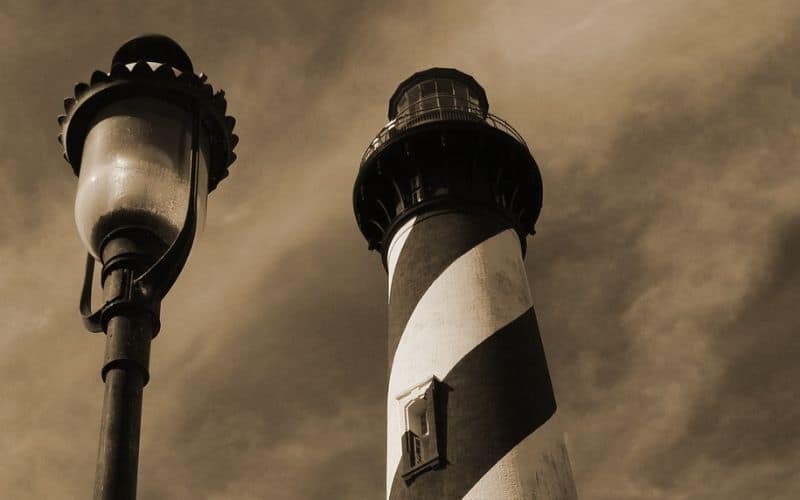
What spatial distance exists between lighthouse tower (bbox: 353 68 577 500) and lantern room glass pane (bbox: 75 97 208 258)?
10244 millimetres

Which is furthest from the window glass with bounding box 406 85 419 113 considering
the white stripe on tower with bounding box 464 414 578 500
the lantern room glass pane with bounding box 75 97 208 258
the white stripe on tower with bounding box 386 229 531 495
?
the lantern room glass pane with bounding box 75 97 208 258

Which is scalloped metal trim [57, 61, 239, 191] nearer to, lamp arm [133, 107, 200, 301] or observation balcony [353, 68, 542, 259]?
lamp arm [133, 107, 200, 301]

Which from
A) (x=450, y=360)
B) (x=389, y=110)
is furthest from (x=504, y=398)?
(x=389, y=110)

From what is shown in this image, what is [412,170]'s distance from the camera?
735 inches

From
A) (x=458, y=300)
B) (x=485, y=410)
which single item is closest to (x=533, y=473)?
(x=485, y=410)

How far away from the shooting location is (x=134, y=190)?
4113 mm

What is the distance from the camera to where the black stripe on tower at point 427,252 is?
655 inches

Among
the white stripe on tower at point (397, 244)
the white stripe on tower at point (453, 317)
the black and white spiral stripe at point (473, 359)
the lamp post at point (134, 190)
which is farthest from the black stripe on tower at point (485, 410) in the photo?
the lamp post at point (134, 190)

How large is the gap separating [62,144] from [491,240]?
13.1 m

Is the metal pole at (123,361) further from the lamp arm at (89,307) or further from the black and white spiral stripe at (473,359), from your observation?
the black and white spiral stripe at (473,359)

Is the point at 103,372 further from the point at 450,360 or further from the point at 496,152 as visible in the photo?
the point at 496,152

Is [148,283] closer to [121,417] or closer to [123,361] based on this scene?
[123,361]

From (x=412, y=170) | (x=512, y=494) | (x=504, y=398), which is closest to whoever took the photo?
(x=512, y=494)

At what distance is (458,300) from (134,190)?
39.6ft
